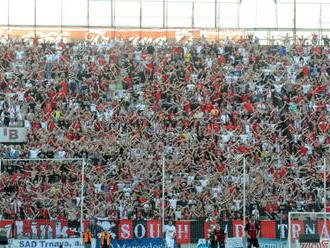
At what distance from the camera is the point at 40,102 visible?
1710 inches

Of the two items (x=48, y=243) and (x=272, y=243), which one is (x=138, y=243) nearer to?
(x=48, y=243)

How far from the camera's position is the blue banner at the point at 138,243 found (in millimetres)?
34938

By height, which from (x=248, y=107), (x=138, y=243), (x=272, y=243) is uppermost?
(x=248, y=107)

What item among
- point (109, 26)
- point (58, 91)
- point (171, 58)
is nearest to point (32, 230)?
point (58, 91)

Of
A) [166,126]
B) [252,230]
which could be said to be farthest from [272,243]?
[166,126]

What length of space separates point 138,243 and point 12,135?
→ 25.7ft

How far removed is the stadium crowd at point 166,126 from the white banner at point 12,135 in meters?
0.91

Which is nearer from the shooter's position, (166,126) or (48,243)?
(48,243)

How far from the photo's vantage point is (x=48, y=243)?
34688 millimetres

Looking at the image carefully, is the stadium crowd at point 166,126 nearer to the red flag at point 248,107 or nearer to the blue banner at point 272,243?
the red flag at point 248,107

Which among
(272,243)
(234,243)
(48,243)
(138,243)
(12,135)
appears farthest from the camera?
(12,135)

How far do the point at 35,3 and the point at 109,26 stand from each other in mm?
4412

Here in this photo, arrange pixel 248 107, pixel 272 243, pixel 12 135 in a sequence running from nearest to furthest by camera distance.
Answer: pixel 272 243 → pixel 12 135 → pixel 248 107

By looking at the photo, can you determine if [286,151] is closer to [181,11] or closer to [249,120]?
[249,120]
